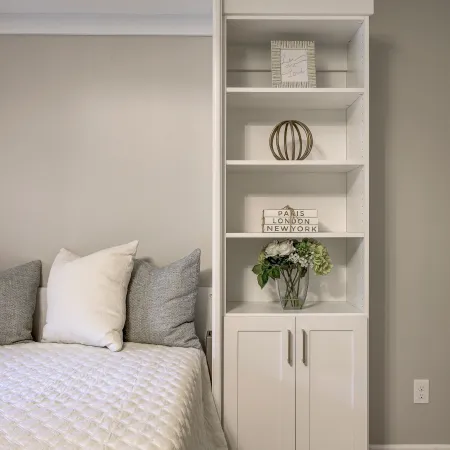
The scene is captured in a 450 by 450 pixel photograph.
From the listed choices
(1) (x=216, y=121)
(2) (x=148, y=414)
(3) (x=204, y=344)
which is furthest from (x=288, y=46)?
(2) (x=148, y=414)

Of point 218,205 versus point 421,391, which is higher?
point 218,205

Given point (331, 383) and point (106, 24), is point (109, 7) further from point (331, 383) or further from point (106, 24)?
point (331, 383)

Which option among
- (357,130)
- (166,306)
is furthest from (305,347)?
(357,130)

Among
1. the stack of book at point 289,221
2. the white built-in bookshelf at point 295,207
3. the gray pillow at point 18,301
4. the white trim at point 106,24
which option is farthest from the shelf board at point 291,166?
the gray pillow at point 18,301

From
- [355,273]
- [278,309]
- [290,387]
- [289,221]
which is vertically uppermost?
[289,221]

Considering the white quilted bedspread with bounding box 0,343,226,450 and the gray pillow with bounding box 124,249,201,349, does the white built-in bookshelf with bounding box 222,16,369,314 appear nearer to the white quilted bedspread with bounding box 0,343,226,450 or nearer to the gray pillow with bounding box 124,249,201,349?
the gray pillow with bounding box 124,249,201,349

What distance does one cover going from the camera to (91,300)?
7.14 ft

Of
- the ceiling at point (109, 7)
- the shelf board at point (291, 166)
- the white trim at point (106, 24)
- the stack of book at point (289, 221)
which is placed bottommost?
the stack of book at point (289, 221)

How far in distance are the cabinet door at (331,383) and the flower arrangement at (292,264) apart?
0.55 ft

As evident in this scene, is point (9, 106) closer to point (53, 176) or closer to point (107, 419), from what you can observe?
point (53, 176)

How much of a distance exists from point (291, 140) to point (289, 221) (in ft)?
1.54

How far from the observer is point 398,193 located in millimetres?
2514

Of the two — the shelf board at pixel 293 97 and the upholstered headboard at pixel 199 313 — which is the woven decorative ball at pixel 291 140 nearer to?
the shelf board at pixel 293 97

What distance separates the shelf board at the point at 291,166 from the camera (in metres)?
2.17
